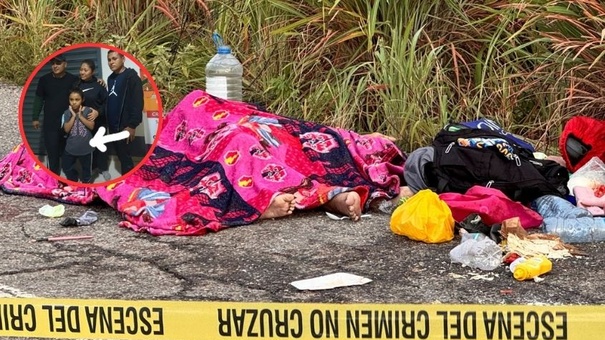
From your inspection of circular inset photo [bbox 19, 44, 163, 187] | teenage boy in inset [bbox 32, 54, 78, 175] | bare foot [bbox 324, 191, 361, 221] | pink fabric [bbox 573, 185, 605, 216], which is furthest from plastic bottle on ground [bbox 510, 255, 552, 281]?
teenage boy in inset [bbox 32, 54, 78, 175]

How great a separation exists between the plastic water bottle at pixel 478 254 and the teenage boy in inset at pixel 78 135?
150 cm

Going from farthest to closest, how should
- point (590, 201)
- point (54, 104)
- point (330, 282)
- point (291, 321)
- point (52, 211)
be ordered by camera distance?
point (52, 211) < point (590, 201) < point (54, 104) < point (330, 282) < point (291, 321)

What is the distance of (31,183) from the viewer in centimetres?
641

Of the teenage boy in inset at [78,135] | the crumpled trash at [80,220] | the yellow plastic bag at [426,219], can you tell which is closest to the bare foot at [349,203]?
the yellow plastic bag at [426,219]

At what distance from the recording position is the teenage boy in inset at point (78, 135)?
5086 mm

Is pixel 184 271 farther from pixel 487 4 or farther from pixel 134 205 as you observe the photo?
pixel 487 4

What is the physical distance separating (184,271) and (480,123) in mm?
1940

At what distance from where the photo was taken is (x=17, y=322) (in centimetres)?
397

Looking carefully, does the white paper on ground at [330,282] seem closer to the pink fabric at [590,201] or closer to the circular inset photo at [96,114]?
the circular inset photo at [96,114]

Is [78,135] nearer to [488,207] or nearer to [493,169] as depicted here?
[488,207]

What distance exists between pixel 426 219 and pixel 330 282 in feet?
2.27

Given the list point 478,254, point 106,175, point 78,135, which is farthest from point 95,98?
point 478,254

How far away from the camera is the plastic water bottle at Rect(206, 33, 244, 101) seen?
23.5ft

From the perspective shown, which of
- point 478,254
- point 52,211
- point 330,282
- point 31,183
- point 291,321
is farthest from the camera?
point 31,183
